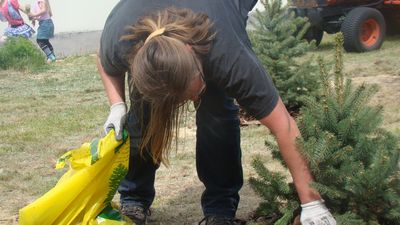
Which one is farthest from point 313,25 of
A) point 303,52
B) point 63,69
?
point 303,52

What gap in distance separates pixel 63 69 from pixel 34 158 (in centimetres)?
533

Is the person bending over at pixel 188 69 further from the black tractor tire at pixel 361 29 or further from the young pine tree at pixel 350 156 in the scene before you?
the black tractor tire at pixel 361 29

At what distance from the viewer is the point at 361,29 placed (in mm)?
9039

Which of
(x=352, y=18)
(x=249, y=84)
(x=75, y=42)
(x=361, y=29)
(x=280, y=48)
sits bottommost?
(x=75, y=42)

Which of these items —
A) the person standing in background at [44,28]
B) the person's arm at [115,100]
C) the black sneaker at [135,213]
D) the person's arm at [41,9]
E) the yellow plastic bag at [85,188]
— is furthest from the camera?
the person's arm at [41,9]

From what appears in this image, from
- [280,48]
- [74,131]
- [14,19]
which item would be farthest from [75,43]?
[280,48]

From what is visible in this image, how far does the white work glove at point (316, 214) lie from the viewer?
86.9 inches

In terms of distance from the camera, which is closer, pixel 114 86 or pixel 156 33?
pixel 156 33

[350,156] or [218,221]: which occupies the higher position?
[350,156]

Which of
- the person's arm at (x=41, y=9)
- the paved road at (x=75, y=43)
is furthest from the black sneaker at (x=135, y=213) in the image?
the paved road at (x=75, y=43)

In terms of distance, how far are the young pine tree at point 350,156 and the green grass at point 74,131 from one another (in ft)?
2.91

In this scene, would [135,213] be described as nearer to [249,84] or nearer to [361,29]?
[249,84]

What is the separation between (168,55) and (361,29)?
748 cm

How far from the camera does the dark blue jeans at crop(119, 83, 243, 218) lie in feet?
9.03
